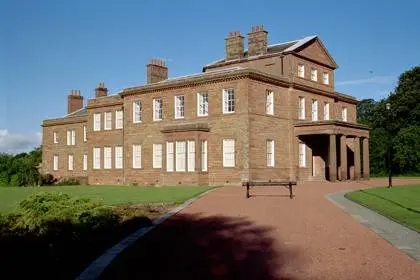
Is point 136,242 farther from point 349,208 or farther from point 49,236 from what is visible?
point 349,208

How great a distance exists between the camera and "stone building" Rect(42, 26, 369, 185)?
111 feet

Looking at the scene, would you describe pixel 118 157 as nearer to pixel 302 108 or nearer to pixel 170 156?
pixel 170 156

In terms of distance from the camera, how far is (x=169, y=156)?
1426 inches

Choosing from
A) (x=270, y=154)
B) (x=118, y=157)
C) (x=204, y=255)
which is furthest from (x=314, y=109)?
(x=204, y=255)

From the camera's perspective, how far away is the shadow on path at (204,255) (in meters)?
7.62

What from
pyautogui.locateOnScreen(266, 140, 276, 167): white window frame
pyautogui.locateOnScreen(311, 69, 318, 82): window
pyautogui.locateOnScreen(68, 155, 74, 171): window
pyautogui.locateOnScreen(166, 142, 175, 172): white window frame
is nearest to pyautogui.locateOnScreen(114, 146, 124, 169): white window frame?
pyautogui.locateOnScreen(166, 142, 175, 172): white window frame

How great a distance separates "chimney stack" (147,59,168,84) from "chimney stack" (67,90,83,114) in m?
18.2

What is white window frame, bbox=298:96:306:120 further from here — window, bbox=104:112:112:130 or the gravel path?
the gravel path

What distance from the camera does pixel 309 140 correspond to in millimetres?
38375

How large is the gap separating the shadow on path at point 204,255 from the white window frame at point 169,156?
76.4 feet

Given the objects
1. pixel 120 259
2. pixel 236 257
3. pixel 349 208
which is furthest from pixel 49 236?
pixel 349 208

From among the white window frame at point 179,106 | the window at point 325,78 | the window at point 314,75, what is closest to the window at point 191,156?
the white window frame at point 179,106

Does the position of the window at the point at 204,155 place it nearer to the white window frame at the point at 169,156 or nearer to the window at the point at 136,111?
the white window frame at the point at 169,156

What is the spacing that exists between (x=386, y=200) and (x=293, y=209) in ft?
15.8
